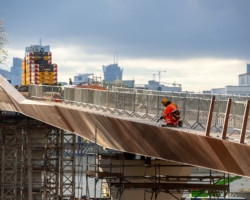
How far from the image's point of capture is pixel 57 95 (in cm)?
4847

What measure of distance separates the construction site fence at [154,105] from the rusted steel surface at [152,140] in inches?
57.6

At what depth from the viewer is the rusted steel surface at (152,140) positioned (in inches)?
706

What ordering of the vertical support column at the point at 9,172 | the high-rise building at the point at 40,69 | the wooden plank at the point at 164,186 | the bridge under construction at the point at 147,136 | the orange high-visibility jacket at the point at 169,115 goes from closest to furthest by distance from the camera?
the bridge under construction at the point at 147,136 → the orange high-visibility jacket at the point at 169,115 → the wooden plank at the point at 164,186 → the vertical support column at the point at 9,172 → the high-rise building at the point at 40,69

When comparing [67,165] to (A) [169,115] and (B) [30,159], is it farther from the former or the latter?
(A) [169,115]

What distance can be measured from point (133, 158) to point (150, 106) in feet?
19.5

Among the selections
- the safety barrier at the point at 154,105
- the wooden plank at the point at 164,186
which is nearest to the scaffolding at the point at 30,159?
the safety barrier at the point at 154,105

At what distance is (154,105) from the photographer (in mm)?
29828

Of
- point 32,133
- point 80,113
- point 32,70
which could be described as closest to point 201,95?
point 80,113

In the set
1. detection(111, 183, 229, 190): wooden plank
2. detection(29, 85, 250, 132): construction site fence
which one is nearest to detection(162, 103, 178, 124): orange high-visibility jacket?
detection(29, 85, 250, 132): construction site fence

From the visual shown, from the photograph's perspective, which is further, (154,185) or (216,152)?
(154,185)

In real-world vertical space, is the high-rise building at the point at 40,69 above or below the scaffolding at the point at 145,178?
above

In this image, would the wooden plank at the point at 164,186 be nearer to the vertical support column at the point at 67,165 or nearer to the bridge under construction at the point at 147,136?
the bridge under construction at the point at 147,136

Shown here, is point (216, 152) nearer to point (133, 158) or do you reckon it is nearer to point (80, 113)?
point (80, 113)

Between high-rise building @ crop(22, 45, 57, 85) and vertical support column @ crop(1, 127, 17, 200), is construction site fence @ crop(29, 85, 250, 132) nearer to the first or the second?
vertical support column @ crop(1, 127, 17, 200)
